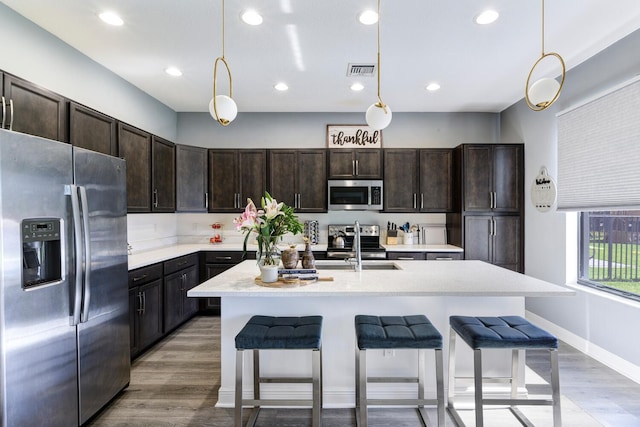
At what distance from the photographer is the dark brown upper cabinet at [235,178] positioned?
470cm

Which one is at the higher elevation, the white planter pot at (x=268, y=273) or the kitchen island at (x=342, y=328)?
the white planter pot at (x=268, y=273)

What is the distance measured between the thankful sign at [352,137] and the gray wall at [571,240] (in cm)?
184

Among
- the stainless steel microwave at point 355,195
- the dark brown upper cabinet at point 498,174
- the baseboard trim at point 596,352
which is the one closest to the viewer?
the baseboard trim at point 596,352

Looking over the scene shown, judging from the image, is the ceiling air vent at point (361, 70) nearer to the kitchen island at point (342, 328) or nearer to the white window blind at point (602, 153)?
the white window blind at point (602, 153)

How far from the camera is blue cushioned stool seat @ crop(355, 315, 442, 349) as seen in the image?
5.98 feet

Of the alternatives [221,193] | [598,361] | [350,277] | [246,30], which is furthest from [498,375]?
[221,193]

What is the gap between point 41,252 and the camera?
73.4 inches

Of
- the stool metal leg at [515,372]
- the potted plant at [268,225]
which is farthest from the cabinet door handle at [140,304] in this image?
the stool metal leg at [515,372]

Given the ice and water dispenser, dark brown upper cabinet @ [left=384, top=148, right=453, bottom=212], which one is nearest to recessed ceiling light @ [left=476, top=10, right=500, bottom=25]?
dark brown upper cabinet @ [left=384, top=148, right=453, bottom=212]

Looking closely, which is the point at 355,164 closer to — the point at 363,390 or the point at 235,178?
the point at 235,178

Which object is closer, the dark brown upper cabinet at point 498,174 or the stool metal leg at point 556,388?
the stool metal leg at point 556,388

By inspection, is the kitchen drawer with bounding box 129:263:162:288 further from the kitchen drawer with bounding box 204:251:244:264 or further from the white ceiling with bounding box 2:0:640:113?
the white ceiling with bounding box 2:0:640:113

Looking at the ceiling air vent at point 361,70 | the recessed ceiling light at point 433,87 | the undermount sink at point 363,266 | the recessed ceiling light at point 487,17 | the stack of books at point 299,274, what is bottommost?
the undermount sink at point 363,266

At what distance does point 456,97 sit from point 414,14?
6.81ft
